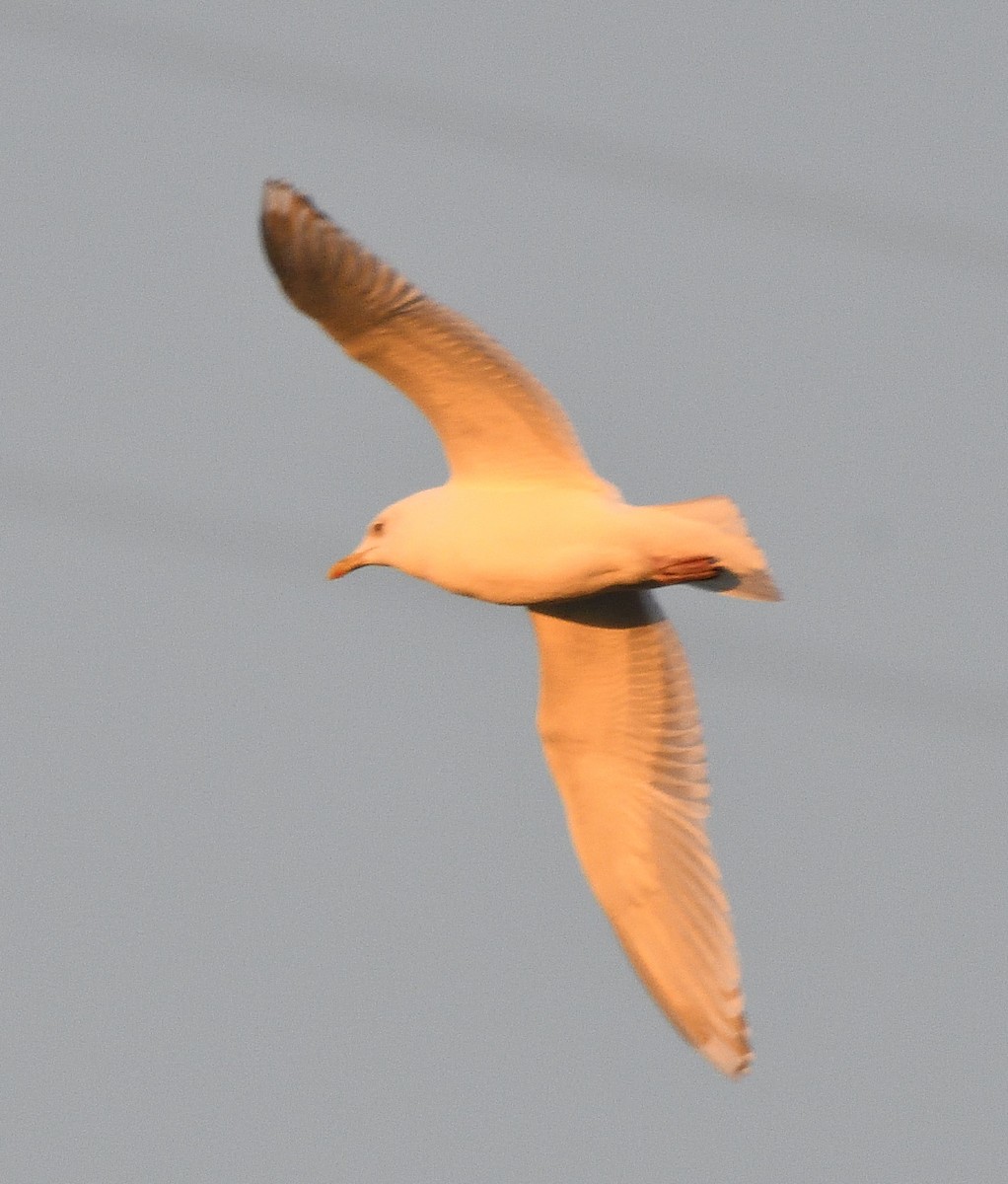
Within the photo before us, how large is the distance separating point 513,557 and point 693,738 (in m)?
1.38

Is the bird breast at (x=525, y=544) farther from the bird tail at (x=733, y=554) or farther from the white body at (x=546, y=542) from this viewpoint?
the bird tail at (x=733, y=554)

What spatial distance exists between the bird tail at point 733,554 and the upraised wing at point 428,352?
465 millimetres

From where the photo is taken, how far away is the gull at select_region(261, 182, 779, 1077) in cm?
1007

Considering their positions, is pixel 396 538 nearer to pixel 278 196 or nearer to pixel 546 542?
pixel 546 542

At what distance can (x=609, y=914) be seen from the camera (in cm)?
1130

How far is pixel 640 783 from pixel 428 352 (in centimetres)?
220

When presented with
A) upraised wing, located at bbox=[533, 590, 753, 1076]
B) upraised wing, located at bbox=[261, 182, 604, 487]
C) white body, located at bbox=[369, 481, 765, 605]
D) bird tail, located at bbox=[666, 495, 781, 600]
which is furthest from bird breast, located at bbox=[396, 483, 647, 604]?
upraised wing, located at bbox=[533, 590, 753, 1076]

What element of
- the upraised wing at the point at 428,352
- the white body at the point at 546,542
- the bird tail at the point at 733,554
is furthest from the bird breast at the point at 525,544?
the bird tail at the point at 733,554

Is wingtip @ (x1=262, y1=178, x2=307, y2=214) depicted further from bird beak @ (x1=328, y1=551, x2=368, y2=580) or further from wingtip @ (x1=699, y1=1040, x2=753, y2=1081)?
wingtip @ (x1=699, y1=1040, x2=753, y2=1081)

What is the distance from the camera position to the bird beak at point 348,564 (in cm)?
1105

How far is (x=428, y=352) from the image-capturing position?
10188mm

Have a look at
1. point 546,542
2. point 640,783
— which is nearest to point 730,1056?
point 640,783

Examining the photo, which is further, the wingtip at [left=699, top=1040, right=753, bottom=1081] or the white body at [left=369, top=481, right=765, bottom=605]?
the wingtip at [left=699, top=1040, right=753, bottom=1081]

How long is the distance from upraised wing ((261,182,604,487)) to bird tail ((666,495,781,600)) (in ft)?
1.52
